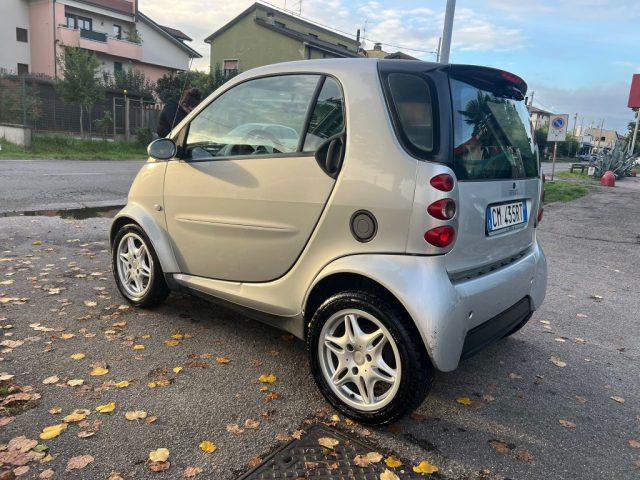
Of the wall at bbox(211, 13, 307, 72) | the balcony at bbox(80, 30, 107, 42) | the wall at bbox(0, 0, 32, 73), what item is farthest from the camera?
the wall at bbox(211, 13, 307, 72)

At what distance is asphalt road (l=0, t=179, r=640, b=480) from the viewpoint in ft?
8.12

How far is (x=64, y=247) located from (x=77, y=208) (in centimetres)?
288

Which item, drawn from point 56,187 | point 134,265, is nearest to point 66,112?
point 56,187

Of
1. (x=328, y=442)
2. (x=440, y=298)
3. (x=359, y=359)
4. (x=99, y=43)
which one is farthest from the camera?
(x=99, y=43)

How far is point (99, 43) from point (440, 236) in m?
43.3

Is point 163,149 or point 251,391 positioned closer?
point 251,391

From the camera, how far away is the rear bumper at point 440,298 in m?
2.45

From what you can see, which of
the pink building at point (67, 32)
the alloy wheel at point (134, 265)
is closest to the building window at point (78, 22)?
the pink building at point (67, 32)

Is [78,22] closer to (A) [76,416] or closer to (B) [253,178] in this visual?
(B) [253,178]

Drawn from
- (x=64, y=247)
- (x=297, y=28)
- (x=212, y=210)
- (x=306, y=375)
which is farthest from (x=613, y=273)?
(x=297, y=28)

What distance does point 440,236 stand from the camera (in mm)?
2492

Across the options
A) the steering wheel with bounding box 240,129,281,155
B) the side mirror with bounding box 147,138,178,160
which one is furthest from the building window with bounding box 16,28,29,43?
the steering wheel with bounding box 240,129,281,155

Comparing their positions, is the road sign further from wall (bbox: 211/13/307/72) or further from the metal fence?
wall (bbox: 211/13/307/72)

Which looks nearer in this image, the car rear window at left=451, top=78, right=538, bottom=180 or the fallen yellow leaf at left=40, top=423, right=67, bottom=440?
the fallen yellow leaf at left=40, top=423, right=67, bottom=440
